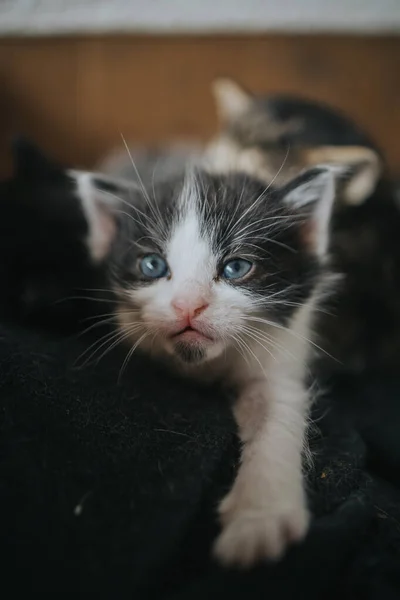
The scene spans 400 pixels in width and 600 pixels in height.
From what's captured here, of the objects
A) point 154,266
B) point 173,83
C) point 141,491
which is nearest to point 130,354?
point 154,266

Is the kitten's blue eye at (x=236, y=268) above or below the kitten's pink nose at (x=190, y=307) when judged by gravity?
above

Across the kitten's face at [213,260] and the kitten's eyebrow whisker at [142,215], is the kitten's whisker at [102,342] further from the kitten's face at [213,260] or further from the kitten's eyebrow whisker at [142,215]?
the kitten's eyebrow whisker at [142,215]

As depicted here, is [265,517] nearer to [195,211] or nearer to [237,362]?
[237,362]

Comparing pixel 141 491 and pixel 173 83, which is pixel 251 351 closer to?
pixel 141 491

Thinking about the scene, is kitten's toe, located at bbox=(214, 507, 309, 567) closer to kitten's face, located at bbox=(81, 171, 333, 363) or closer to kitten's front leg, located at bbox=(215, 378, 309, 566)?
kitten's front leg, located at bbox=(215, 378, 309, 566)

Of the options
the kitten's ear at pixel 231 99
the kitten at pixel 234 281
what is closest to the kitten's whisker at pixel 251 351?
the kitten at pixel 234 281

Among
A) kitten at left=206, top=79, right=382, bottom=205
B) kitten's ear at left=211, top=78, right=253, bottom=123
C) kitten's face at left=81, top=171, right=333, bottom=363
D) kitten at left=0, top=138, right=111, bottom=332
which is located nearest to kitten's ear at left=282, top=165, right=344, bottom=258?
kitten's face at left=81, top=171, right=333, bottom=363
